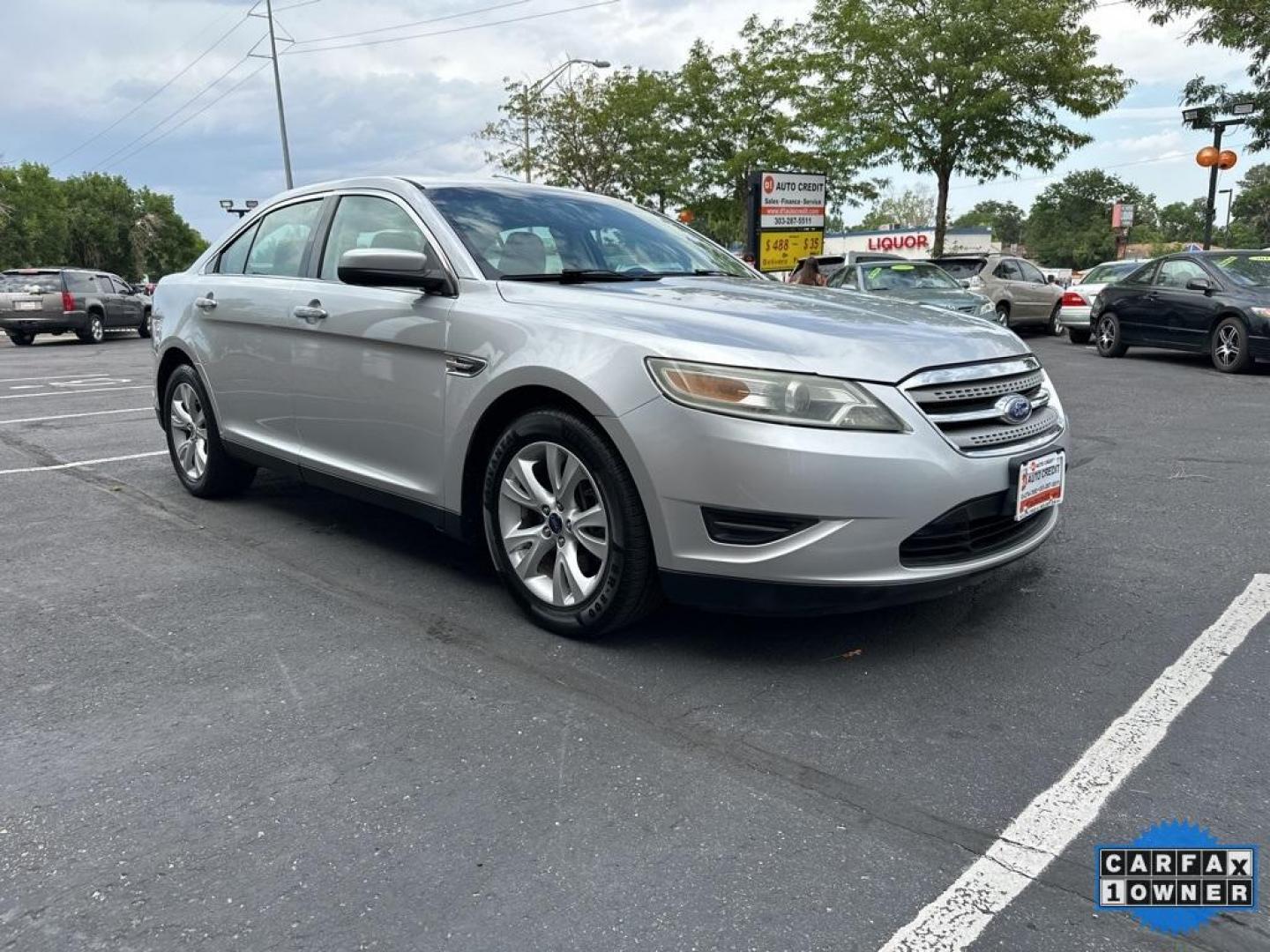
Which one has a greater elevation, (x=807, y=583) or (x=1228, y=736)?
(x=807, y=583)

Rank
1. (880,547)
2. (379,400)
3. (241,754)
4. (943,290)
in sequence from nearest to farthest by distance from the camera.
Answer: (241,754) → (880,547) → (379,400) → (943,290)

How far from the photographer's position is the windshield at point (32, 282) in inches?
837

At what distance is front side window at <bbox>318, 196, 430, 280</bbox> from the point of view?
162 inches

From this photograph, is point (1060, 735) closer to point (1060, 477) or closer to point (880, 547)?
point (880, 547)

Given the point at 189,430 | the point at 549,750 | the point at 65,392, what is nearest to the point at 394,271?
the point at 549,750

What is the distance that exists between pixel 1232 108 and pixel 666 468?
20421 millimetres

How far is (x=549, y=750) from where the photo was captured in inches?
108

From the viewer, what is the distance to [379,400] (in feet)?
13.4

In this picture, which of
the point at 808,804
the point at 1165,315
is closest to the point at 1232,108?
the point at 1165,315

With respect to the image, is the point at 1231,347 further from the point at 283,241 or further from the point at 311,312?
the point at 311,312

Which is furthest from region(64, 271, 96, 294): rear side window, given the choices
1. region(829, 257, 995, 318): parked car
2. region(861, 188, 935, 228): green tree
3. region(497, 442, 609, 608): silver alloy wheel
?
region(861, 188, 935, 228): green tree

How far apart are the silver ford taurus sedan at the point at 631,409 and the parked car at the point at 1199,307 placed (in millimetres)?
9532

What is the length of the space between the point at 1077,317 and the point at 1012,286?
65.6 inches

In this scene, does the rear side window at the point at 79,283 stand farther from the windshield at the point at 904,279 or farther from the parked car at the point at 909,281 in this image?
the windshield at the point at 904,279
